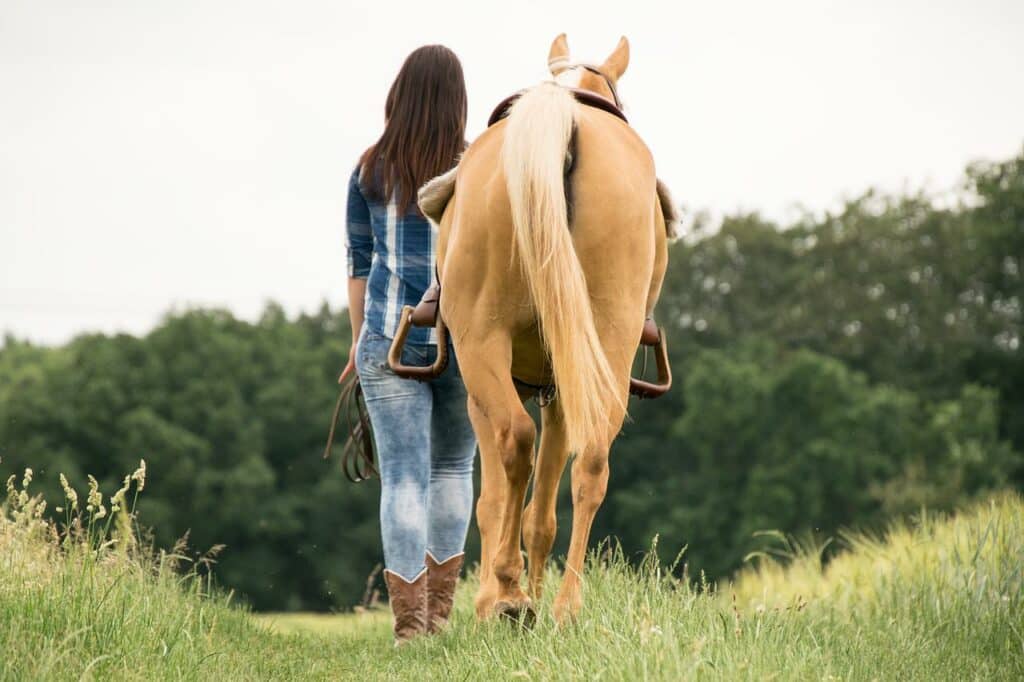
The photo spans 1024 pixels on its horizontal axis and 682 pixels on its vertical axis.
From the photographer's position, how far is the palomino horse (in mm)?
4141

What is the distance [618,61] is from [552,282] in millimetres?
1721

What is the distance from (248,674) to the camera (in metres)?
4.44

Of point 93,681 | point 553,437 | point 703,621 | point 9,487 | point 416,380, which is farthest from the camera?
point 416,380

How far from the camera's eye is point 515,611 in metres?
4.34

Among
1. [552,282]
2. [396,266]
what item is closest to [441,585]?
[396,266]

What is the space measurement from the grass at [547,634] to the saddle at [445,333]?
0.71 m

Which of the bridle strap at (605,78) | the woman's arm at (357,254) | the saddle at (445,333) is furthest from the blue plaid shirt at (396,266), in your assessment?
the bridle strap at (605,78)

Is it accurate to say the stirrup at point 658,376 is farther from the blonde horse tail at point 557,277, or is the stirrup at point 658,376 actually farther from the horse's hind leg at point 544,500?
the blonde horse tail at point 557,277

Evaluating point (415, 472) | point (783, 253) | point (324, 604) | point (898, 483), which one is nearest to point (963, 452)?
point (898, 483)

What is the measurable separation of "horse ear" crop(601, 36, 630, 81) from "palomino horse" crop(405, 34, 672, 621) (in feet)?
2.80

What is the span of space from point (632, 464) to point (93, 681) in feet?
144

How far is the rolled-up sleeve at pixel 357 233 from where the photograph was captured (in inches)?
224

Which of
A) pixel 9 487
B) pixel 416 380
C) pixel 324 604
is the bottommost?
pixel 324 604

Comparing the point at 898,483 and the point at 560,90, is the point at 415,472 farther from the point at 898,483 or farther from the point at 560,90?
the point at 898,483
